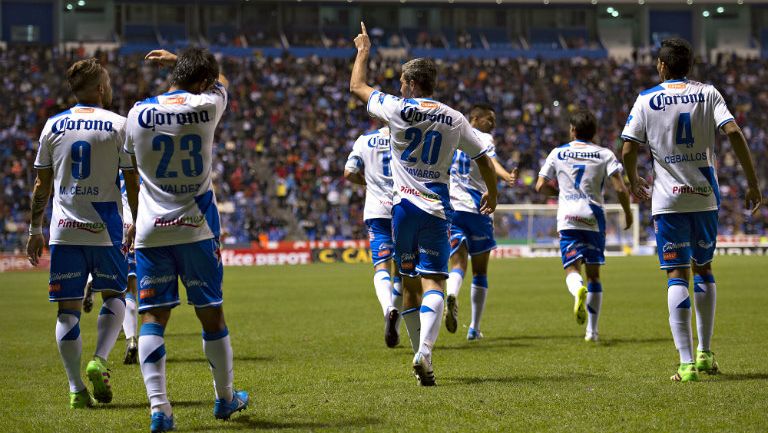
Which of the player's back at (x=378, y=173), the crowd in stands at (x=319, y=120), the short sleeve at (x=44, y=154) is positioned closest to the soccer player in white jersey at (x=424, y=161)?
the short sleeve at (x=44, y=154)

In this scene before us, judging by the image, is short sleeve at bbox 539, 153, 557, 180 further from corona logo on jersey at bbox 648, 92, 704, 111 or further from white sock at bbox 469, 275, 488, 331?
corona logo on jersey at bbox 648, 92, 704, 111

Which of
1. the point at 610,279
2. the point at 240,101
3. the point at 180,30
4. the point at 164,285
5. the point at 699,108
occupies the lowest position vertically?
the point at 610,279

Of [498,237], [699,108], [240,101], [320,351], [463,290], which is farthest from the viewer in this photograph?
[240,101]

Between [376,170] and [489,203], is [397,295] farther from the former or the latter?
[489,203]

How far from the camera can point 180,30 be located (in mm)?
59406

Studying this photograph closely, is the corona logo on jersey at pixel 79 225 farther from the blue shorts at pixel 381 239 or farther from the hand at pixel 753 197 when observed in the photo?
the hand at pixel 753 197

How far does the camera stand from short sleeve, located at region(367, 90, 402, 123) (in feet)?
27.5

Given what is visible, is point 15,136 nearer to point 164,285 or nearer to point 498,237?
point 498,237

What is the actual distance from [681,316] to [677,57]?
6.96 ft

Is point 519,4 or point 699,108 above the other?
point 519,4

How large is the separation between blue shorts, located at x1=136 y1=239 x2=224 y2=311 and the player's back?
529 centimetres

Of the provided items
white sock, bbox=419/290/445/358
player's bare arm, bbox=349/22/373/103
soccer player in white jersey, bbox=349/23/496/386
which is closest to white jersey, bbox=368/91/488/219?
soccer player in white jersey, bbox=349/23/496/386

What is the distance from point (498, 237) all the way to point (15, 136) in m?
20.8

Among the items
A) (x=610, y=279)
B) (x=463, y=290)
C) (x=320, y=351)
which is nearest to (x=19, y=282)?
(x=463, y=290)
